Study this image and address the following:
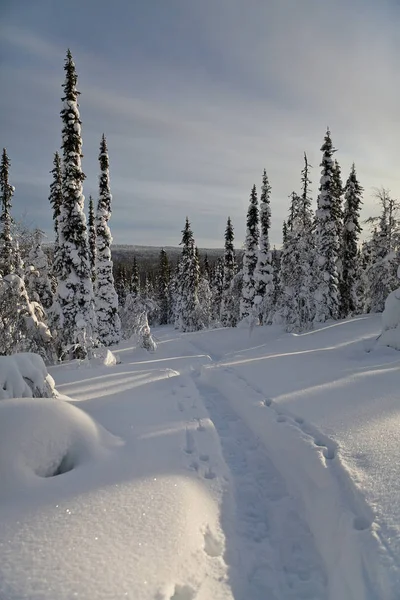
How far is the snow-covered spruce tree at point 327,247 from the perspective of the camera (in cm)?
2648

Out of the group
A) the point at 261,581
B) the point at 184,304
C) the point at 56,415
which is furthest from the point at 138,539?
the point at 184,304

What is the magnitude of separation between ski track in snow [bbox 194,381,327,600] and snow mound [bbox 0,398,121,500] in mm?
1964

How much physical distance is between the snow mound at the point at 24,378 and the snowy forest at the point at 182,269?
15.2ft

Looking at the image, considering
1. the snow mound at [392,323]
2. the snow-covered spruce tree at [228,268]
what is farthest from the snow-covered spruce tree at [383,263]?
the snow-covered spruce tree at [228,268]

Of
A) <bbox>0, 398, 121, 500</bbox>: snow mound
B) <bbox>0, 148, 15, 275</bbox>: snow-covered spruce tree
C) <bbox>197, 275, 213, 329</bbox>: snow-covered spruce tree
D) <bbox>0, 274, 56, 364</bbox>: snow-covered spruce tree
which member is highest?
<bbox>0, 148, 15, 275</bbox>: snow-covered spruce tree

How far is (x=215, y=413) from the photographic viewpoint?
27.9 feet

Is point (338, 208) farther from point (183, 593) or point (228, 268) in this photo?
point (183, 593)

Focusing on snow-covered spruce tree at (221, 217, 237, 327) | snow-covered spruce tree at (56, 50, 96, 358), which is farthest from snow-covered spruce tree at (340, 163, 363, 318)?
snow-covered spruce tree at (56, 50, 96, 358)

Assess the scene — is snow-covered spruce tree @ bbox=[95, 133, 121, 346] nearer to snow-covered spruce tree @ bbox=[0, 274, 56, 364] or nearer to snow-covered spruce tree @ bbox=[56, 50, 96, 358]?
snow-covered spruce tree @ bbox=[56, 50, 96, 358]

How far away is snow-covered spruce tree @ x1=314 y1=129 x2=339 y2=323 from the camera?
26.5 m

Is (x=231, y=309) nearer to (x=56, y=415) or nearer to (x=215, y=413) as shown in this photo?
(x=215, y=413)

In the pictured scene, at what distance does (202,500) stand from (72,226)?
15430 mm

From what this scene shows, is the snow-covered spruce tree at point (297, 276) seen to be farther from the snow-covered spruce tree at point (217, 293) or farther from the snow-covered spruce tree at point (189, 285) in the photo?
the snow-covered spruce tree at point (217, 293)

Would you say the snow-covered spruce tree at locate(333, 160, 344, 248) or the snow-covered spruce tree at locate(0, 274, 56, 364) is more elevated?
the snow-covered spruce tree at locate(333, 160, 344, 248)
